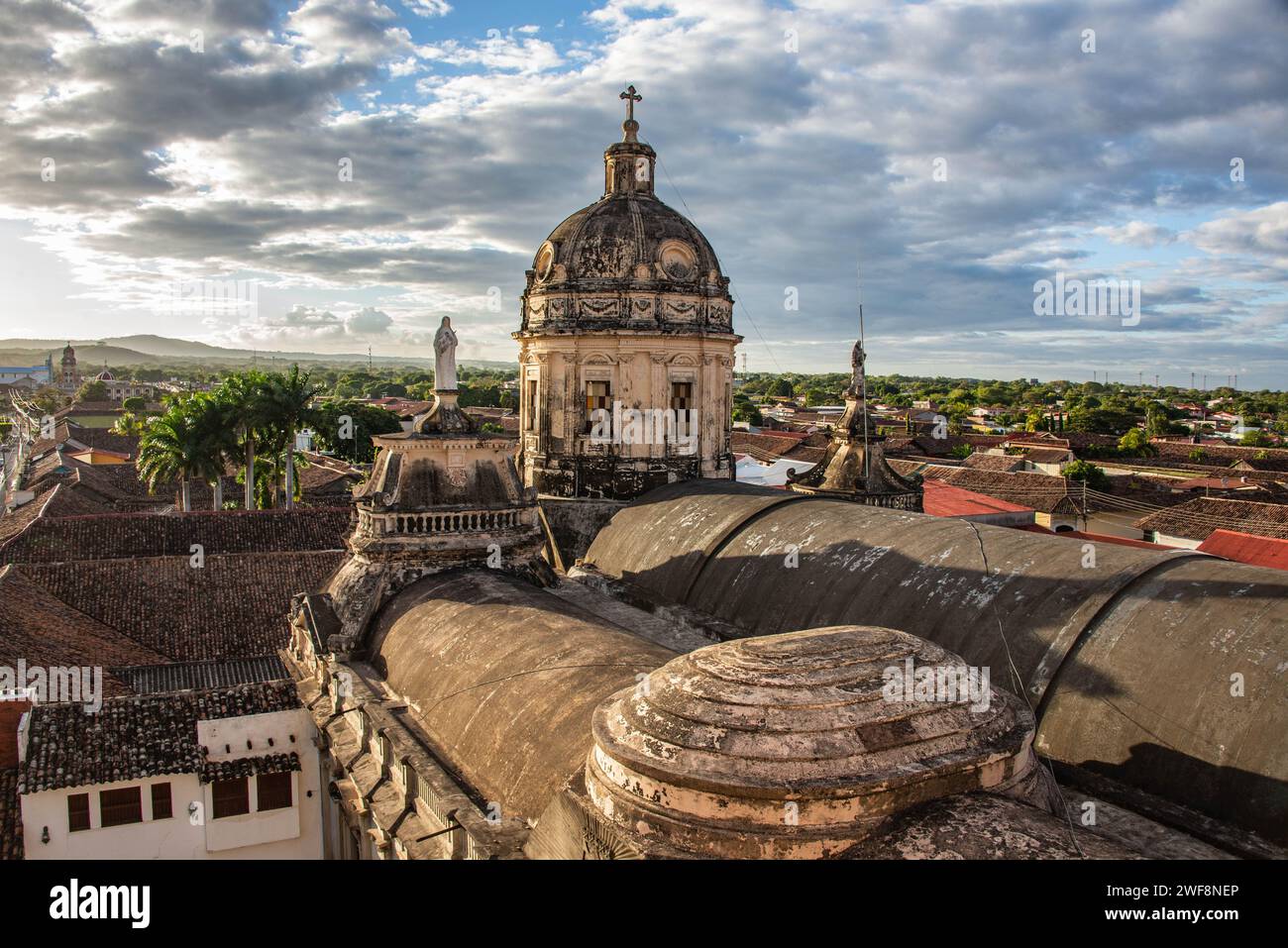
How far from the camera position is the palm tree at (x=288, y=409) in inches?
1681

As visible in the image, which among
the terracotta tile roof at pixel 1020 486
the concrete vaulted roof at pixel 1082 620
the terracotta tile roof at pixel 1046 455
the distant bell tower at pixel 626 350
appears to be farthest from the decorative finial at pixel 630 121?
the terracotta tile roof at pixel 1046 455

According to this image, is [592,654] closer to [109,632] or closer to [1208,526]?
[109,632]

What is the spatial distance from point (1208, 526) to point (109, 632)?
137 ft

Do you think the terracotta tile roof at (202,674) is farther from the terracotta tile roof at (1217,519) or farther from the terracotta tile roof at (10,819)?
the terracotta tile roof at (1217,519)

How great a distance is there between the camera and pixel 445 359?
59.7ft

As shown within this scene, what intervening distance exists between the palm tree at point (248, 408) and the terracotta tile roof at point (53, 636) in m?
16.7

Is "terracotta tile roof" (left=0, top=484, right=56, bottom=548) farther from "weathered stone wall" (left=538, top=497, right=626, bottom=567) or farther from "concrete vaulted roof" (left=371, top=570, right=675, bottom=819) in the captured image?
"concrete vaulted roof" (left=371, top=570, right=675, bottom=819)

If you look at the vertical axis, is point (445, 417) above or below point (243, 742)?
above

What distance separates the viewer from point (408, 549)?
53.8 ft

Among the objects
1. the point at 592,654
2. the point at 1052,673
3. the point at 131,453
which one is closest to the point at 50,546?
the point at 592,654

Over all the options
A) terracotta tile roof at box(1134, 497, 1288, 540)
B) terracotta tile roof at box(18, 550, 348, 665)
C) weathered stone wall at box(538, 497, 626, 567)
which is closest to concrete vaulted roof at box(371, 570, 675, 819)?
weathered stone wall at box(538, 497, 626, 567)

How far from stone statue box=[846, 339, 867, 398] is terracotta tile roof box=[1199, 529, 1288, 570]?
1902 centimetres

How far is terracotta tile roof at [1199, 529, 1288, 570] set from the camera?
105ft
